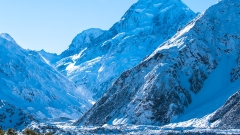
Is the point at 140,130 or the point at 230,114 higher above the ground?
the point at 140,130

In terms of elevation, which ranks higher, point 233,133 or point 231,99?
point 231,99

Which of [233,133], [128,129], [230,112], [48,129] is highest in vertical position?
[48,129]

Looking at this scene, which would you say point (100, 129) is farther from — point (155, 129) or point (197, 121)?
point (197, 121)

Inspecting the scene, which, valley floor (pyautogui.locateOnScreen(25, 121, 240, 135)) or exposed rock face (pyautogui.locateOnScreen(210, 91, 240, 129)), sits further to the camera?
exposed rock face (pyautogui.locateOnScreen(210, 91, 240, 129))

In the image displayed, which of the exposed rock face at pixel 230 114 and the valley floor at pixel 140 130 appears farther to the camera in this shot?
the exposed rock face at pixel 230 114

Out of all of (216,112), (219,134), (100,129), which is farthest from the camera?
(216,112)

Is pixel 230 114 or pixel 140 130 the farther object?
pixel 230 114

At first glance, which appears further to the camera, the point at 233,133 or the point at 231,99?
the point at 231,99

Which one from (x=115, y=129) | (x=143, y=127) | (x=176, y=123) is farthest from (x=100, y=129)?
(x=176, y=123)
